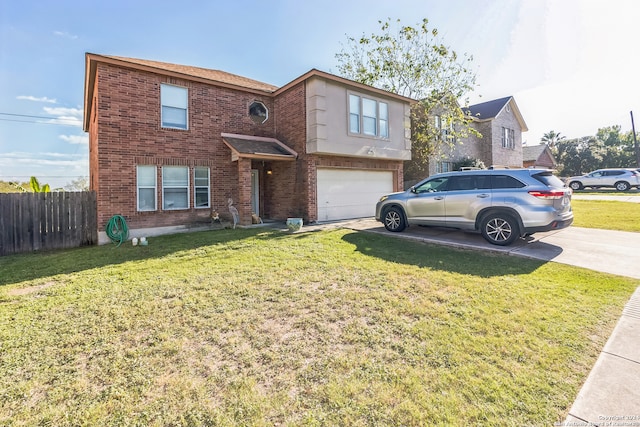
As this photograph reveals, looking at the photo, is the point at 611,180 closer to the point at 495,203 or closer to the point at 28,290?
the point at 495,203

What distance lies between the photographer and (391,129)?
1403cm

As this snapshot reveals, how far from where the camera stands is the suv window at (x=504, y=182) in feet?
23.6

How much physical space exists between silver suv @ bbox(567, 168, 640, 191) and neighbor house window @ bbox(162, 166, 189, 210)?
31908 mm

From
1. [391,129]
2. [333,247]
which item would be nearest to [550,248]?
[333,247]

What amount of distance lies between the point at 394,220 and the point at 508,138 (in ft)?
80.3

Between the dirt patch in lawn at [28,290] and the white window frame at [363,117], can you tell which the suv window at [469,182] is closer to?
the white window frame at [363,117]

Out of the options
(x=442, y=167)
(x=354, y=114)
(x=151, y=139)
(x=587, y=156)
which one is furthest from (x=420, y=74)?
(x=587, y=156)

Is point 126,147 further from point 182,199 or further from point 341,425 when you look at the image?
point 341,425

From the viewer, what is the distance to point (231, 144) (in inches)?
444

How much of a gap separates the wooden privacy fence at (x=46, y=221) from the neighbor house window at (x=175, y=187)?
2.17 meters

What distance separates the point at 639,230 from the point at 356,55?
18.4m

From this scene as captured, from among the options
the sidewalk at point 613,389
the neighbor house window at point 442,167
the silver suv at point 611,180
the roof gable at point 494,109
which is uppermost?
the roof gable at point 494,109

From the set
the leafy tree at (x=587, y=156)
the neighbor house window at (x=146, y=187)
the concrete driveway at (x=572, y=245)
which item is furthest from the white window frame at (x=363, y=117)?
the leafy tree at (x=587, y=156)

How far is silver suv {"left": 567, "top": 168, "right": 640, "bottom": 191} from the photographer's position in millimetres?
23141
